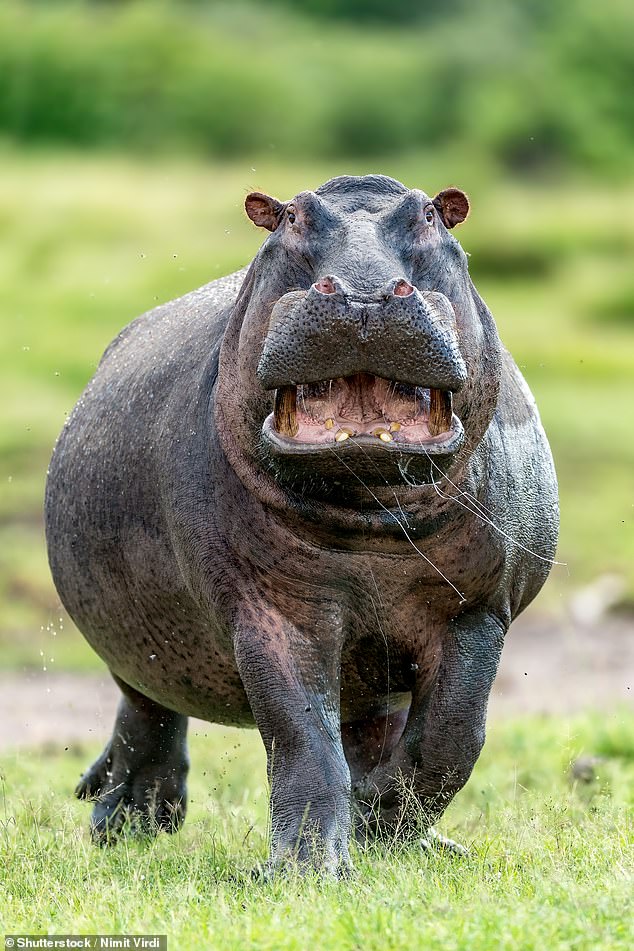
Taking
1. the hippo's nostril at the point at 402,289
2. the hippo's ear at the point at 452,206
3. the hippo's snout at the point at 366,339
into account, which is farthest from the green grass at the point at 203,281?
the hippo's nostril at the point at 402,289

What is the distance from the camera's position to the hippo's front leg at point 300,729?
5191 mm

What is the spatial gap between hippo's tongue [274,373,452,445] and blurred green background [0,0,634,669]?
13654 millimetres

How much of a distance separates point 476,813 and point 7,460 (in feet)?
35.9

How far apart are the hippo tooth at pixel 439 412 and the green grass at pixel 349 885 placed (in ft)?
3.87

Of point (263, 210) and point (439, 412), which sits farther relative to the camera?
point (263, 210)

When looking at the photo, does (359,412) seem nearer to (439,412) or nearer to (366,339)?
(439,412)

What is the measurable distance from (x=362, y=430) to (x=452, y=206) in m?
0.86

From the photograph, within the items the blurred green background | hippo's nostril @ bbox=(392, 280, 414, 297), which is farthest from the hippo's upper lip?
the blurred green background

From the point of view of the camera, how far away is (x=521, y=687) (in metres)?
12.0

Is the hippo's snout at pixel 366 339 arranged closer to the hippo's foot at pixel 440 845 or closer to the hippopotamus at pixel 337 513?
the hippopotamus at pixel 337 513

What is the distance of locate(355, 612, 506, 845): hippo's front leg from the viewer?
5.64 meters

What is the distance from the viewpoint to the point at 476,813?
6414 mm

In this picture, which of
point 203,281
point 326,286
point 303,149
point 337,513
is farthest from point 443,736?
point 303,149

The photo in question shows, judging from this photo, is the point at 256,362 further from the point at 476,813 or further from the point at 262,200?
the point at 476,813
